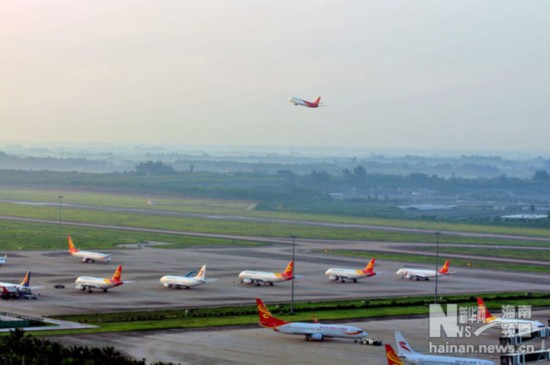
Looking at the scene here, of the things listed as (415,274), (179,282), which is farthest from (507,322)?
(415,274)

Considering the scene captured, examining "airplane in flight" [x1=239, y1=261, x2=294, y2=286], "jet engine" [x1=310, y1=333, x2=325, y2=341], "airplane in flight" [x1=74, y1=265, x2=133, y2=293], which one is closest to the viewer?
"jet engine" [x1=310, y1=333, x2=325, y2=341]

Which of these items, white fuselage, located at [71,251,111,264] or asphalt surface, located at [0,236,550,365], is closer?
asphalt surface, located at [0,236,550,365]

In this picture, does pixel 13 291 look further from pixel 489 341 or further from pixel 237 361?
pixel 489 341

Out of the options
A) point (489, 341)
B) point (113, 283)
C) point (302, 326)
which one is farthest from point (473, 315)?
point (113, 283)

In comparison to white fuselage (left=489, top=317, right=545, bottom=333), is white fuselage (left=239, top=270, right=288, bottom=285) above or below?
below

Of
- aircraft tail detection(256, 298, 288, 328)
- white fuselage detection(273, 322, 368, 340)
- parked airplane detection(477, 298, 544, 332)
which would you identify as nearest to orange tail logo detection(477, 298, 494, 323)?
parked airplane detection(477, 298, 544, 332)

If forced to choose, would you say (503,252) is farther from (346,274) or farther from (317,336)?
(317,336)

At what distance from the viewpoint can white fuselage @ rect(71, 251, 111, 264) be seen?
129125mm

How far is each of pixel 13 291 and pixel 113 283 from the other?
10.3m

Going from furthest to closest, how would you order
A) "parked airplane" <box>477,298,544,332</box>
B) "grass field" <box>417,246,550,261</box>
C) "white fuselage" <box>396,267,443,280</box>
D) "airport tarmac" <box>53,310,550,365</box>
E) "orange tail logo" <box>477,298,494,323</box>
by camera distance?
"grass field" <box>417,246,550,261</box> < "white fuselage" <box>396,267,443,280</box> < "orange tail logo" <box>477,298,494,323</box> < "parked airplane" <box>477,298,544,332</box> < "airport tarmac" <box>53,310,550,365</box>

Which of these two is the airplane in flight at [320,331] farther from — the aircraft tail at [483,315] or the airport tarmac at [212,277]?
the airport tarmac at [212,277]

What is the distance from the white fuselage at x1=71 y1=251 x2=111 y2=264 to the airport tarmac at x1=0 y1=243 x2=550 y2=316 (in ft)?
3.69

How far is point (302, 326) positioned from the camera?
255ft

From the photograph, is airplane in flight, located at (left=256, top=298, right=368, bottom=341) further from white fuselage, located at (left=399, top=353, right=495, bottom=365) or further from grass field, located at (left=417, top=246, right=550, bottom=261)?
grass field, located at (left=417, top=246, right=550, bottom=261)
